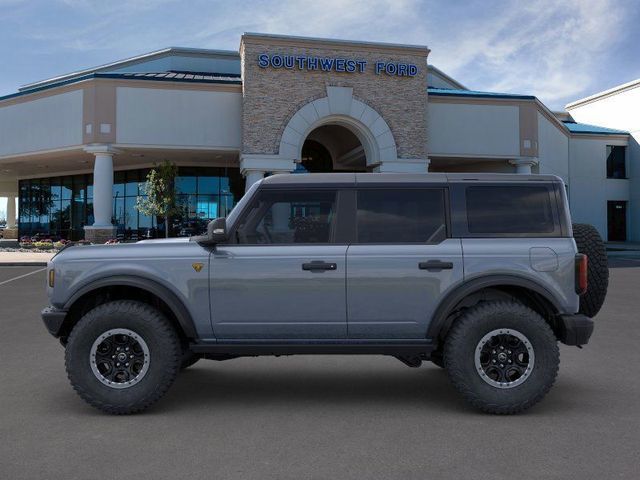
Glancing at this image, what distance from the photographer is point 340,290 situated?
486cm

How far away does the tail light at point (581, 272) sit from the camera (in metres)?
4.91

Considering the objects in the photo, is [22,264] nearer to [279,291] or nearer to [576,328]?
[279,291]

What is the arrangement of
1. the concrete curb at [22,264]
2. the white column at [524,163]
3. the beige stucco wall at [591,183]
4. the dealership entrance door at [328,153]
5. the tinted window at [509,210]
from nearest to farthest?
the tinted window at [509,210] → the concrete curb at [22,264] → the white column at [524,163] → the dealership entrance door at [328,153] → the beige stucco wall at [591,183]

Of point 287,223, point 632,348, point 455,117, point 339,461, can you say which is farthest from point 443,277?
point 455,117

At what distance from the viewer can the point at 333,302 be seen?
4863mm

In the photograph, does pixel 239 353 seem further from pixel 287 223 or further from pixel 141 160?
pixel 141 160

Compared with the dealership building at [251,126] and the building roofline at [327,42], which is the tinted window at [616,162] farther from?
the building roofline at [327,42]

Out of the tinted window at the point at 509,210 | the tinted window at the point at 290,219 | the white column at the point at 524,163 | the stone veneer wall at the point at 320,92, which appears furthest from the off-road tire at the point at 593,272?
the white column at the point at 524,163

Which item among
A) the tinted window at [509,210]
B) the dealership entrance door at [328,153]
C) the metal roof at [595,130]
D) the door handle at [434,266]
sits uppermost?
the metal roof at [595,130]

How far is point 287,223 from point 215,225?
62cm

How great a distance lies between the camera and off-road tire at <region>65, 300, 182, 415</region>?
15.7 feet

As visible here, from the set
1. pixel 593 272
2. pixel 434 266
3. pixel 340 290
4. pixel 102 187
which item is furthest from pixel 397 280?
pixel 102 187

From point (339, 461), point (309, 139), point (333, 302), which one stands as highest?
point (309, 139)

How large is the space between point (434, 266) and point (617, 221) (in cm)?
4471
